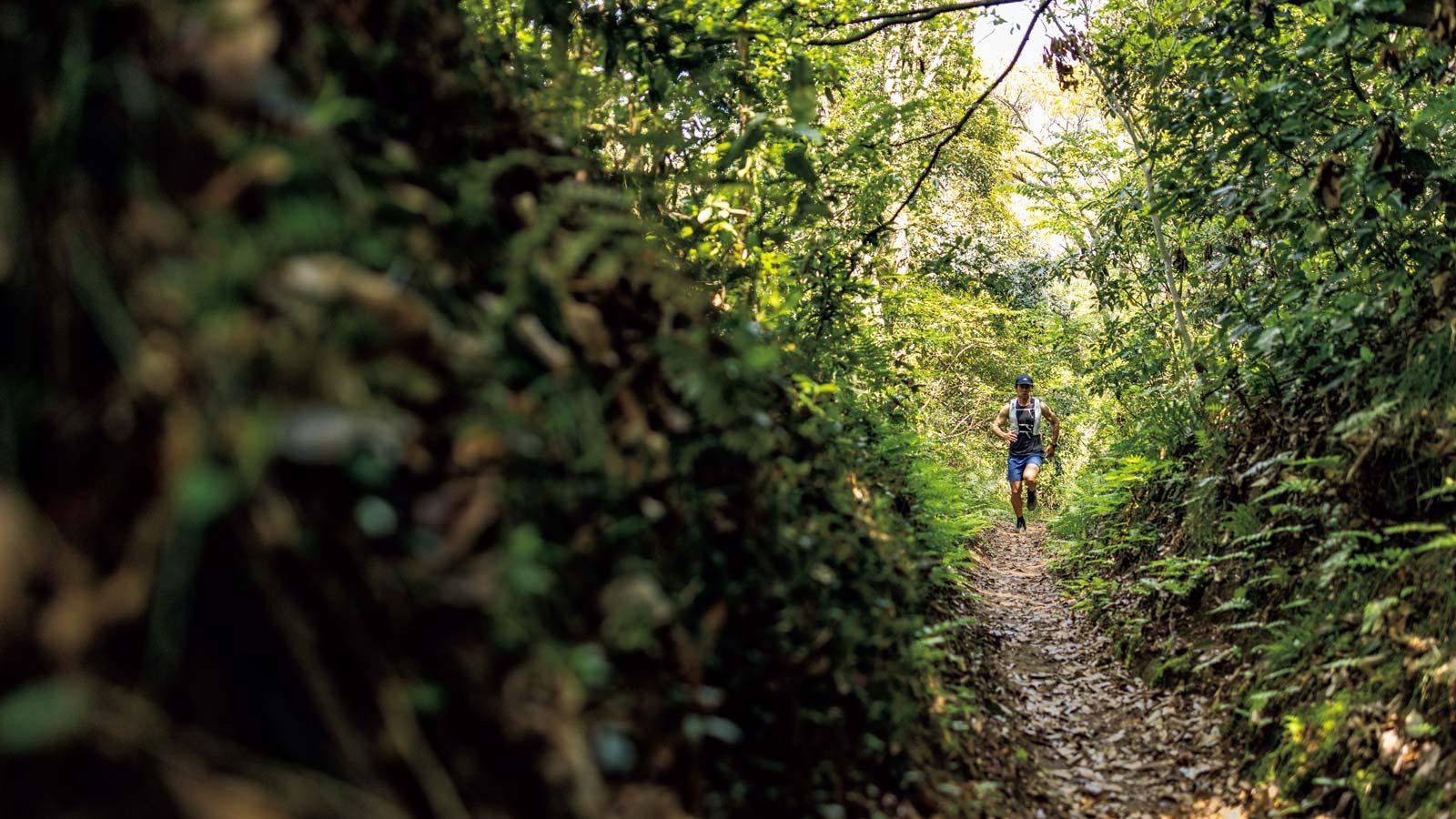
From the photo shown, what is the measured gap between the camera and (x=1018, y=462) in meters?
12.8

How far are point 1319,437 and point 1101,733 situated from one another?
235 centimetres

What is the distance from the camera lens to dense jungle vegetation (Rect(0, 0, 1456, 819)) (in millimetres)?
1195

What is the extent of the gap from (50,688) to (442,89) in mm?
1912

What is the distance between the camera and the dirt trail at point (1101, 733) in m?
4.43

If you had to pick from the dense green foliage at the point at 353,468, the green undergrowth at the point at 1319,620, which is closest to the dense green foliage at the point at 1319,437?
the green undergrowth at the point at 1319,620

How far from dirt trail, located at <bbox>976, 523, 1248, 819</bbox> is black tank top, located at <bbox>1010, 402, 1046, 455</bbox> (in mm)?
4667

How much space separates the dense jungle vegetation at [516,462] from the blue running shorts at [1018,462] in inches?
261

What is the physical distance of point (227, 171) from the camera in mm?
1369

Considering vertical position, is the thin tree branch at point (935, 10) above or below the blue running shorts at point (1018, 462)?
above

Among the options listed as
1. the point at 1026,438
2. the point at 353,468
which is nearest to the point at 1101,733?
the point at 353,468

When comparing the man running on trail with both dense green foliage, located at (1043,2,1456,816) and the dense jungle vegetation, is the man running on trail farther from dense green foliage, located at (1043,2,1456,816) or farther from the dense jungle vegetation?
the dense jungle vegetation

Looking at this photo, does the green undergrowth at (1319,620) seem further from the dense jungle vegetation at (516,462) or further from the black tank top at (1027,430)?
the black tank top at (1027,430)

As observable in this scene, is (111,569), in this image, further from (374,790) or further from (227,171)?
(227,171)

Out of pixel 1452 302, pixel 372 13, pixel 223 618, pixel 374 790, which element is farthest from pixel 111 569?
pixel 1452 302
